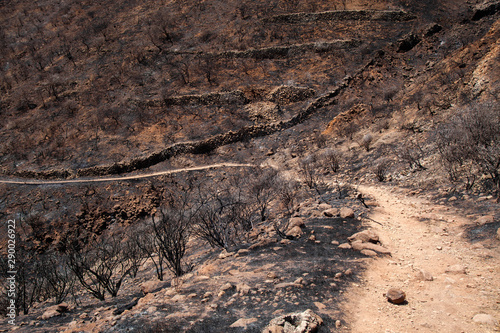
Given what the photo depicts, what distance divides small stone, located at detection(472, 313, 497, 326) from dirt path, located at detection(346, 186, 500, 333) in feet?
0.13

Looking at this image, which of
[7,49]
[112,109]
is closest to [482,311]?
[112,109]

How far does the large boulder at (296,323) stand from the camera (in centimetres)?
353

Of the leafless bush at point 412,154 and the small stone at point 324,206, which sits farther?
the leafless bush at point 412,154

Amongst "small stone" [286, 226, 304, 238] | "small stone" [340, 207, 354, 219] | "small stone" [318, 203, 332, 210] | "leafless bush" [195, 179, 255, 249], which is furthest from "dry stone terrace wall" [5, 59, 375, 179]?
"small stone" [286, 226, 304, 238]

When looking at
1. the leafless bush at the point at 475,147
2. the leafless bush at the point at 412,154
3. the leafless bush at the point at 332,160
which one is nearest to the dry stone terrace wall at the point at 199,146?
the leafless bush at the point at 332,160

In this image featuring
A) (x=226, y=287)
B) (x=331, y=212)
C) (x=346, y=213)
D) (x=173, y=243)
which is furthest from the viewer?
(x=331, y=212)

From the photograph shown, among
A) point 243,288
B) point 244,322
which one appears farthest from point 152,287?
point 244,322

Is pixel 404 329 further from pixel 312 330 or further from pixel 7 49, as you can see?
pixel 7 49

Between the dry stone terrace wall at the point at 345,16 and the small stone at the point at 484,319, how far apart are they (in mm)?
32112

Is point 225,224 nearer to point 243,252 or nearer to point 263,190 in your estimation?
point 243,252

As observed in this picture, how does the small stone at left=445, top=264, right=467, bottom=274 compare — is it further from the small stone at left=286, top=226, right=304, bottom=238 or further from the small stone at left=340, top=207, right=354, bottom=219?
the small stone at left=286, top=226, right=304, bottom=238

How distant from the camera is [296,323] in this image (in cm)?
366

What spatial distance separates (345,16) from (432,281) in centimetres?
3176

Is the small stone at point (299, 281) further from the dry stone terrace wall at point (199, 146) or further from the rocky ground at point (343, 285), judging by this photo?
the dry stone terrace wall at point (199, 146)
